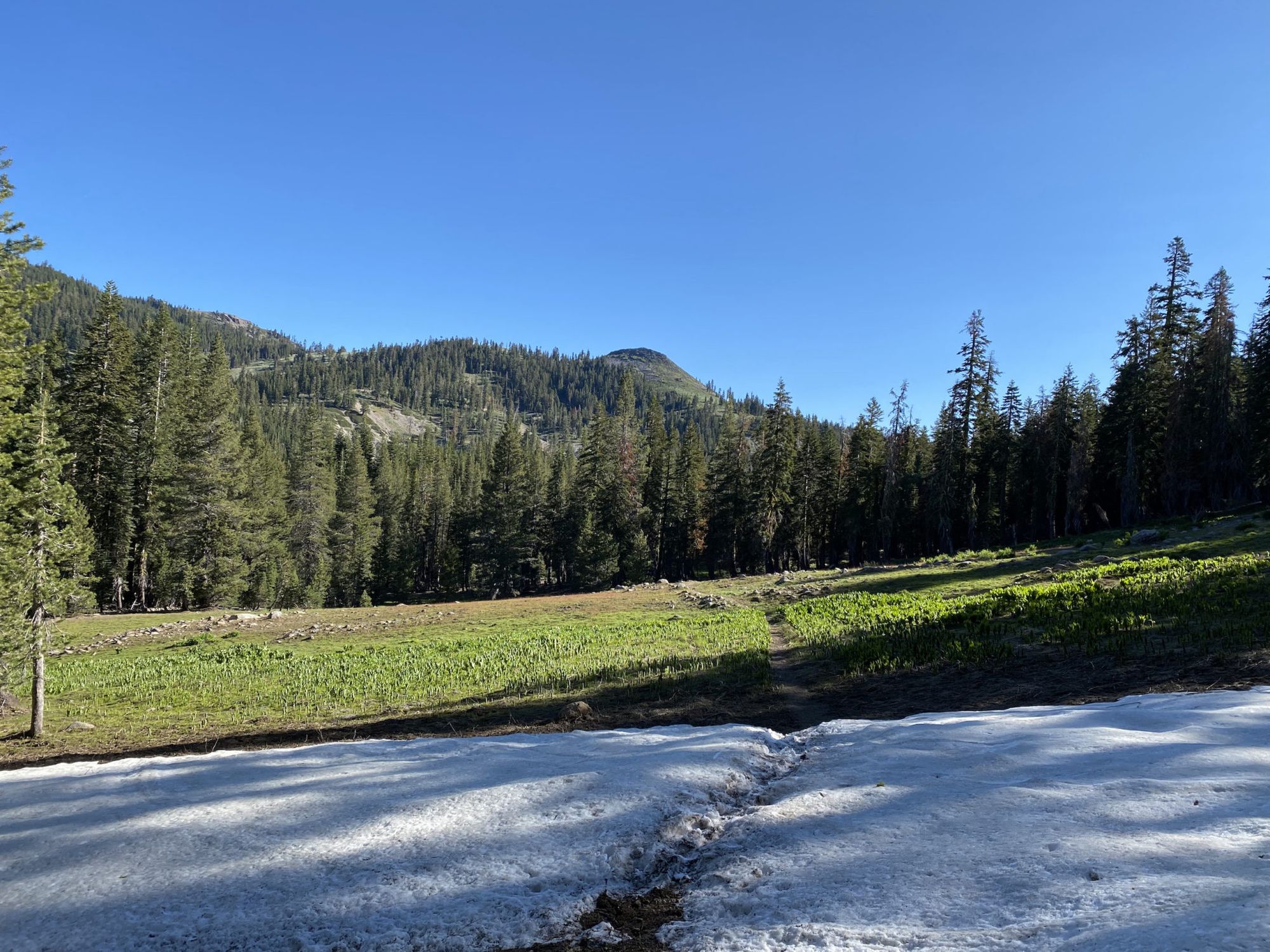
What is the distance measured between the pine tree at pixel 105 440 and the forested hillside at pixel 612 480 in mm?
134

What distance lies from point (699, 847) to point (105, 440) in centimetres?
5369

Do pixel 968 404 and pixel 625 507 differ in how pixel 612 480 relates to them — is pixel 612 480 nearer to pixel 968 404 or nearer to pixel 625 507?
pixel 625 507

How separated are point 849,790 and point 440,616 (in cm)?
3627

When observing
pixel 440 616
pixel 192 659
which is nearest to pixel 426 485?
pixel 440 616

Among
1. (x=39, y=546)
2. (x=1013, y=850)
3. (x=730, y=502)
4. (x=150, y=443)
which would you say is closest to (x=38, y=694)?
(x=39, y=546)

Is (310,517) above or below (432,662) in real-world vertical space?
above

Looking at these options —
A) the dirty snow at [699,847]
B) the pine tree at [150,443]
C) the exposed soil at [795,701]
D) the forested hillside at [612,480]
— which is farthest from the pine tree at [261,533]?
the dirty snow at [699,847]

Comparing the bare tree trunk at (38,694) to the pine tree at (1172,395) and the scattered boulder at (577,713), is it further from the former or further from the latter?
the pine tree at (1172,395)

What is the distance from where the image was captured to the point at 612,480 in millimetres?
70750

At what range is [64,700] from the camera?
64.0 ft

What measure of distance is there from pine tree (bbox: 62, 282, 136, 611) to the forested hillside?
13cm

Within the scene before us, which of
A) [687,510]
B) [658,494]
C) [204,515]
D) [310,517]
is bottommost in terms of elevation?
[310,517]

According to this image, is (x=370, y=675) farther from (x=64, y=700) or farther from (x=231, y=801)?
(x=231, y=801)

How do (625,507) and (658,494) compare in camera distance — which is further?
(658,494)
